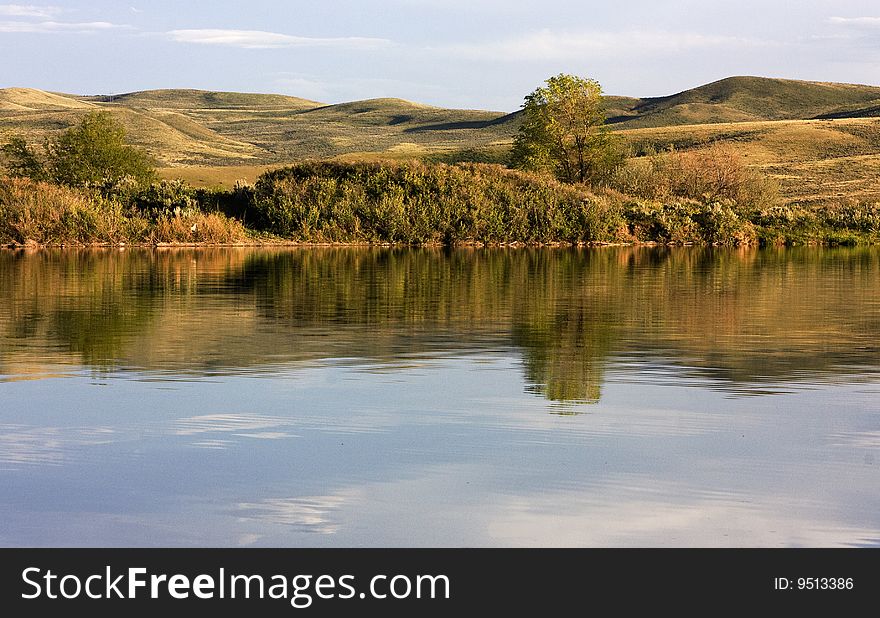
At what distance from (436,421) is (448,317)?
9.26 meters

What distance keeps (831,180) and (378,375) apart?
87.3 m

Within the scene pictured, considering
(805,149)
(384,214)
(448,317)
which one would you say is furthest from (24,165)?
(805,149)

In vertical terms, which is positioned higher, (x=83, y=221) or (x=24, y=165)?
(x=24, y=165)

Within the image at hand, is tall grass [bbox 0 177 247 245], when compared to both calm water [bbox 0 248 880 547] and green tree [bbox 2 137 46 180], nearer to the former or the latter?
green tree [bbox 2 137 46 180]

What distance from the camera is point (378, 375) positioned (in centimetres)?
1377

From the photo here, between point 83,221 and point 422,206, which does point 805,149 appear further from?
A: point 83,221

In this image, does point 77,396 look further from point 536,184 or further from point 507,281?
point 536,184

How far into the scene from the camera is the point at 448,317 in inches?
798

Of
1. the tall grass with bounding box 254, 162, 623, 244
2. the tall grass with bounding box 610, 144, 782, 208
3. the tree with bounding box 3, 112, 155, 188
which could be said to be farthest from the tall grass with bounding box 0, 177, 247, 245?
the tall grass with bounding box 610, 144, 782, 208

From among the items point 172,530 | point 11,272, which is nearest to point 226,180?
point 11,272

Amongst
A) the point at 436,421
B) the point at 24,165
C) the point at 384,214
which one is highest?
the point at 24,165

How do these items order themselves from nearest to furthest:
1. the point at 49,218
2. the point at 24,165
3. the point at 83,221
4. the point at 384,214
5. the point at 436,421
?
the point at 436,421, the point at 49,218, the point at 83,221, the point at 384,214, the point at 24,165

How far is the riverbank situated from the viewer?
145ft
